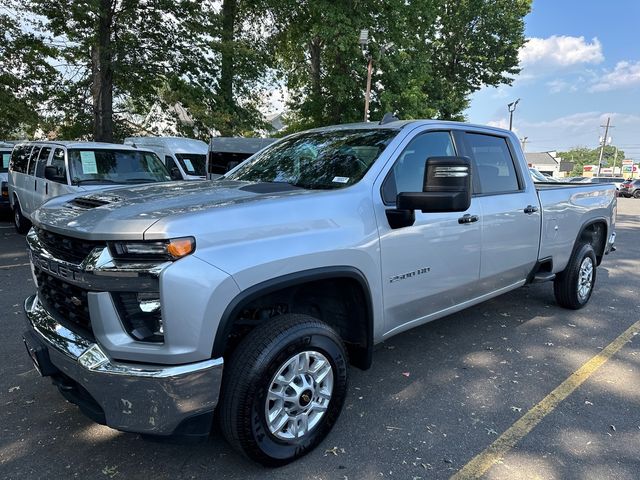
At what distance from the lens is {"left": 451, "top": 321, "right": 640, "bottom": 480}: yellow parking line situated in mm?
2510

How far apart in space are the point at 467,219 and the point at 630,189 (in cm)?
4326

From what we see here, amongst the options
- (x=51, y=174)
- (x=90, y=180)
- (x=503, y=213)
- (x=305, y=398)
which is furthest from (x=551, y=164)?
(x=305, y=398)

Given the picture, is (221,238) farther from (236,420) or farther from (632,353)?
(632,353)

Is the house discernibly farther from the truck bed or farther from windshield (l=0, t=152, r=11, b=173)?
the truck bed

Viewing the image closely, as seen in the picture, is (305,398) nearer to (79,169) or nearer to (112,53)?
(79,169)

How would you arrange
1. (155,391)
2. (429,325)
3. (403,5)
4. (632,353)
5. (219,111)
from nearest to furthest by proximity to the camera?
(155,391) < (632,353) < (429,325) < (219,111) < (403,5)

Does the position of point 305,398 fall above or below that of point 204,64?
below

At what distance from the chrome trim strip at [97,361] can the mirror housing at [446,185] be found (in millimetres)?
1419

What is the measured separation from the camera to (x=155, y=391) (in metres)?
2.00

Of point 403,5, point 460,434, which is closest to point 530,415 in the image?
point 460,434

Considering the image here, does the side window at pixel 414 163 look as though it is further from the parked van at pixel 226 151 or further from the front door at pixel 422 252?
the parked van at pixel 226 151

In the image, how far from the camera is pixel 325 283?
2.74 meters

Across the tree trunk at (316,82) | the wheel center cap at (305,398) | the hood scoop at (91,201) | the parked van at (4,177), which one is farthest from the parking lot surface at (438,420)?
the tree trunk at (316,82)

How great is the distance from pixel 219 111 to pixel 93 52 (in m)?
4.38
